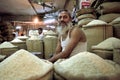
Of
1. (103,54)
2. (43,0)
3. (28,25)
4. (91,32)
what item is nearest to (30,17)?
(28,25)

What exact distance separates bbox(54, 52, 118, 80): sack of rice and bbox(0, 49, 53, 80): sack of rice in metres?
0.08

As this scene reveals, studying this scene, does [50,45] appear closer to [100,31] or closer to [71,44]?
[100,31]

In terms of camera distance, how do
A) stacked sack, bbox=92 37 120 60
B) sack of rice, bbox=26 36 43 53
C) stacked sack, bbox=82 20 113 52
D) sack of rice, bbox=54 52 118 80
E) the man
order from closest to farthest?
sack of rice, bbox=54 52 118 80, stacked sack, bbox=92 37 120 60, the man, stacked sack, bbox=82 20 113 52, sack of rice, bbox=26 36 43 53

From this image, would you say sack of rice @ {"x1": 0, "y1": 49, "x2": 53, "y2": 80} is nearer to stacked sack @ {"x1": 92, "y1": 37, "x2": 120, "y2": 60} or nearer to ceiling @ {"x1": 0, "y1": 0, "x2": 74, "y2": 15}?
stacked sack @ {"x1": 92, "y1": 37, "x2": 120, "y2": 60}

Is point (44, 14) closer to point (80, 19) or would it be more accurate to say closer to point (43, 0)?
point (43, 0)

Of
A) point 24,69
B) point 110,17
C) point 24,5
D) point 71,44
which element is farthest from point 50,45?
point 24,5

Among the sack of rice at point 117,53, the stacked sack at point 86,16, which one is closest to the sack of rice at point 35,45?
the stacked sack at point 86,16

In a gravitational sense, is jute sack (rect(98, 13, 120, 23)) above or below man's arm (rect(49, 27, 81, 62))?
above

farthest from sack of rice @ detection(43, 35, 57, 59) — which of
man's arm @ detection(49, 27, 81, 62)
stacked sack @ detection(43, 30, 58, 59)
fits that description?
man's arm @ detection(49, 27, 81, 62)

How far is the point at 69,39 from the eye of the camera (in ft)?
6.03

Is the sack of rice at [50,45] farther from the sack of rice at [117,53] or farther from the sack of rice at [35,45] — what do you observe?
the sack of rice at [117,53]

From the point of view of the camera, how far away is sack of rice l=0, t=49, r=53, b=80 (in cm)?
91

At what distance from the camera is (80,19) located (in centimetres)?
326

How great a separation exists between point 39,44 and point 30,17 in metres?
7.44
